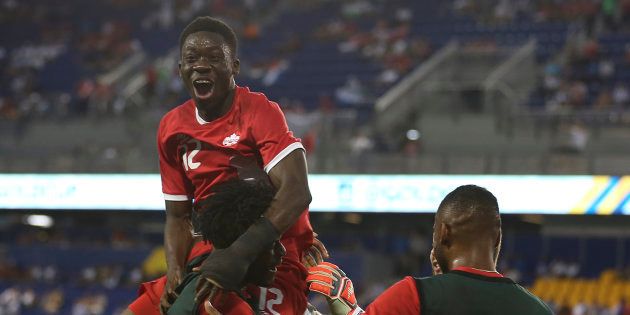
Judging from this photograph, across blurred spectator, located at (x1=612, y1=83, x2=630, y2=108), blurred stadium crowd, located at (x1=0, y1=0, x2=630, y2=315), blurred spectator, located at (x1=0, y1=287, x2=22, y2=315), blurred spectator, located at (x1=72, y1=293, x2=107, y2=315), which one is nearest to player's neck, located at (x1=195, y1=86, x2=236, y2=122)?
blurred stadium crowd, located at (x1=0, y1=0, x2=630, y2=315)

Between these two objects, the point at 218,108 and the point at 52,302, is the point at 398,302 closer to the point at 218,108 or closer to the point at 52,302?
the point at 218,108

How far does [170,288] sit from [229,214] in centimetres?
69

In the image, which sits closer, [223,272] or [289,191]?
[223,272]

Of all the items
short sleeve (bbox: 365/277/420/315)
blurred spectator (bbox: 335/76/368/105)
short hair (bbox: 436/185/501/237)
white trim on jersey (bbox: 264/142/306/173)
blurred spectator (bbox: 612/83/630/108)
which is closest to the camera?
short sleeve (bbox: 365/277/420/315)

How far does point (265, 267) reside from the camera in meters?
4.21

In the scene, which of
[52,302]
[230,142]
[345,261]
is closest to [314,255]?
[230,142]

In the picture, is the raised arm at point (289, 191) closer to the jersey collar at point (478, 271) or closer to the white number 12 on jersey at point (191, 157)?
the white number 12 on jersey at point (191, 157)

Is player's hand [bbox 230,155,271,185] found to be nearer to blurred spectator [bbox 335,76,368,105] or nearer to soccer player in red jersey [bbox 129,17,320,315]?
soccer player in red jersey [bbox 129,17,320,315]

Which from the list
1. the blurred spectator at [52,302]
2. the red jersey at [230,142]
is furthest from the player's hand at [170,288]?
the blurred spectator at [52,302]

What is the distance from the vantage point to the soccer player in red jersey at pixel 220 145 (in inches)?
178

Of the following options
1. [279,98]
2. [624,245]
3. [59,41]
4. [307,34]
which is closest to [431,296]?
[624,245]

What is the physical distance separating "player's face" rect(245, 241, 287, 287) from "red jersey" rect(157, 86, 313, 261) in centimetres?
38

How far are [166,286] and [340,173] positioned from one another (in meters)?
15.6

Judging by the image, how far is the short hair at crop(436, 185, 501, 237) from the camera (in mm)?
3646
